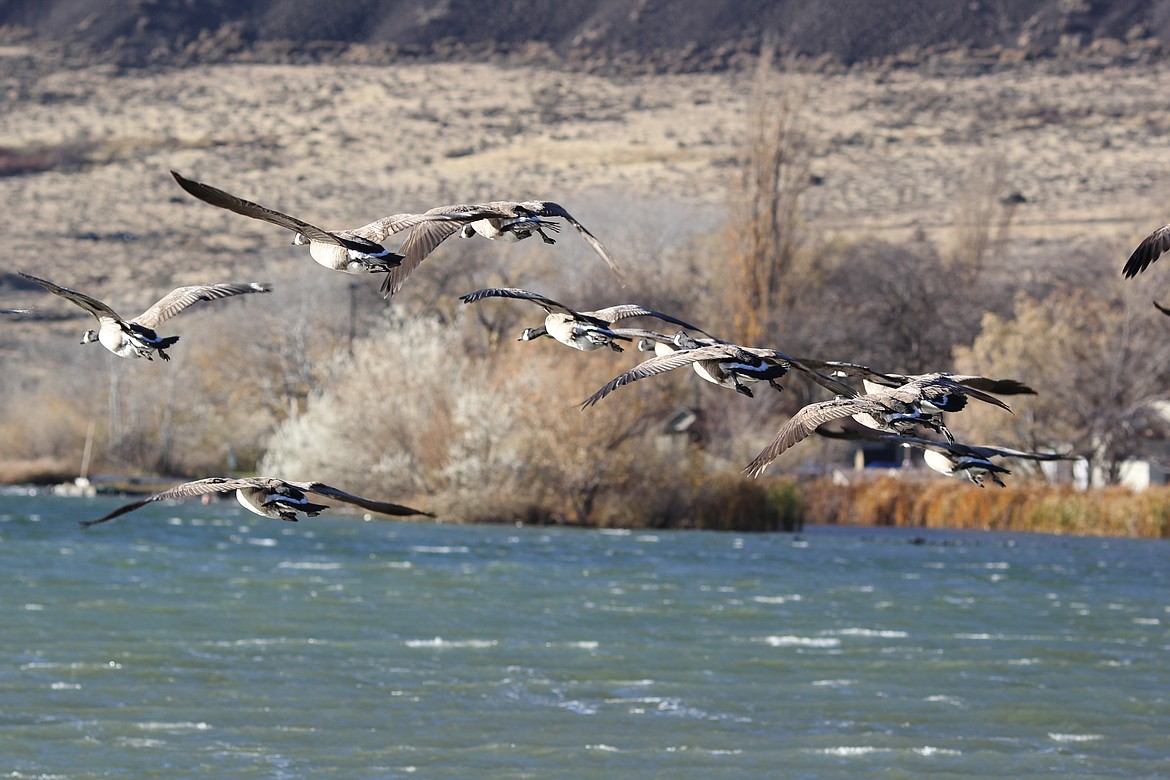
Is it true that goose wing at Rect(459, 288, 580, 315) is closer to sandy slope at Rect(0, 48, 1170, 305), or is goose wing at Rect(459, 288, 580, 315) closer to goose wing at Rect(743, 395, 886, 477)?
goose wing at Rect(743, 395, 886, 477)

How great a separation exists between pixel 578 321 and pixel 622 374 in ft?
2.24

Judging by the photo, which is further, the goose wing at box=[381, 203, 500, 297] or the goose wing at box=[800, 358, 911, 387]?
the goose wing at box=[381, 203, 500, 297]

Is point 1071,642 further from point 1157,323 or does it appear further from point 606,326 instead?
point 1157,323

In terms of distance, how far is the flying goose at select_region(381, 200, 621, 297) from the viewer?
8.98 metres

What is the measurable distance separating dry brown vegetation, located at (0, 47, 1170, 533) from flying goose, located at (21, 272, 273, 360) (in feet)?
14.3

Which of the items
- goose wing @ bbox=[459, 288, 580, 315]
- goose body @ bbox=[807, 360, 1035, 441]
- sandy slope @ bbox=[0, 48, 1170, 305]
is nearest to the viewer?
goose body @ bbox=[807, 360, 1035, 441]

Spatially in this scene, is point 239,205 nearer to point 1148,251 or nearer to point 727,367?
point 727,367

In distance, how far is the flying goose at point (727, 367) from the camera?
8.51m

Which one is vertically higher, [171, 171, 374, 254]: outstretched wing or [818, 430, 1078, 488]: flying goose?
→ [171, 171, 374, 254]: outstretched wing

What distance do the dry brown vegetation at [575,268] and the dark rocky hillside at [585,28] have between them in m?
5.59

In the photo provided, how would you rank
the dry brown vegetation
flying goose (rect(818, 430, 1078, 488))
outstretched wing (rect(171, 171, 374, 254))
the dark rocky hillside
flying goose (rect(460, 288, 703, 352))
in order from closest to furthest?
outstretched wing (rect(171, 171, 374, 254)), flying goose (rect(818, 430, 1078, 488)), flying goose (rect(460, 288, 703, 352)), the dry brown vegetation, the dark rocky hillside

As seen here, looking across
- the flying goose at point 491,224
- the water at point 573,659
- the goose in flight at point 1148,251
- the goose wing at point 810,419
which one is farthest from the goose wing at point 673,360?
the water at point 573,659

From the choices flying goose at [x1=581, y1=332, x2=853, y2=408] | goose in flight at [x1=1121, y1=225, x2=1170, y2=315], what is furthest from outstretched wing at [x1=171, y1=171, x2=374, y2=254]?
goose in flight at [x1=1121, y1=225, x2=1170, y2=315]

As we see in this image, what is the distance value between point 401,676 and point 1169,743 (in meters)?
9.57
